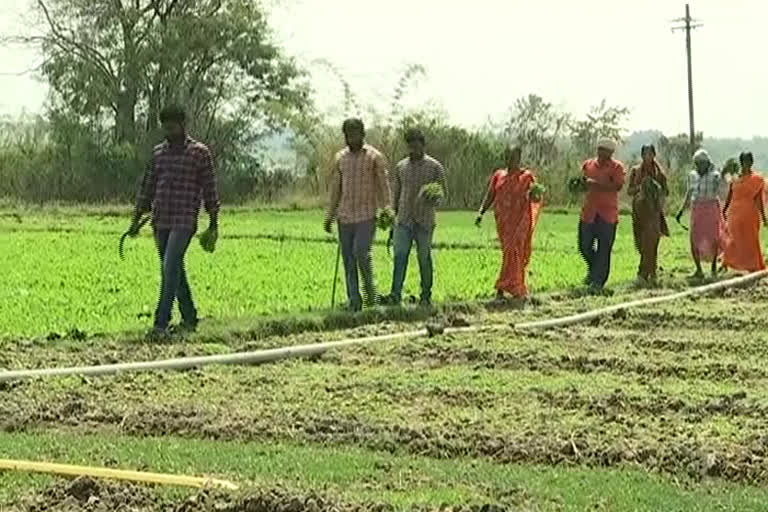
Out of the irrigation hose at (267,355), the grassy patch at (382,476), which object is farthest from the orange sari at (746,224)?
the grassy patch at (382,476)

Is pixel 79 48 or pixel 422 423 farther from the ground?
pixel 79 48

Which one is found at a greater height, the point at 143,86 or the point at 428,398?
the point at 143,86

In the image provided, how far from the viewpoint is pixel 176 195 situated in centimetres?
1137

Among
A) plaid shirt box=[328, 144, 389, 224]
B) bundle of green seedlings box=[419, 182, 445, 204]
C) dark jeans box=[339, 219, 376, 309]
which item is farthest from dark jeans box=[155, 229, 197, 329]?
bundle of green seedlings box=[419, 182, 445, 204]

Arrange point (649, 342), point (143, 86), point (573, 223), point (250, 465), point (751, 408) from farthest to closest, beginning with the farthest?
1. point (143, 86)
2. point (573, 223)
3. point (649, 342)
4. point (751, 408)
5. point (250, 465)

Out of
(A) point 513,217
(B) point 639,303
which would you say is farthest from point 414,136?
(B) point 639,303

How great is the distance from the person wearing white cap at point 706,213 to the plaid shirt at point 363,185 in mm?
5624

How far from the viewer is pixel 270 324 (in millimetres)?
11898

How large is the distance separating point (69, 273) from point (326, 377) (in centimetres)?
875

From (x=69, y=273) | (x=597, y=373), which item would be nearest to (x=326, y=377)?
(x=597, y=373)

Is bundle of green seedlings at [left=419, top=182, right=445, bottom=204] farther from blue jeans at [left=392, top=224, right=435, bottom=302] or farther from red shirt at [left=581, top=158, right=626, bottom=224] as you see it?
red shirt at [left=581, top=158, right=626, bottom=224]

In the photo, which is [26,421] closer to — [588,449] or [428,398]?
[428,398]

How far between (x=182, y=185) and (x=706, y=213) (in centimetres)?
798

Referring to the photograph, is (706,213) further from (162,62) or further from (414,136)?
(162,62)
